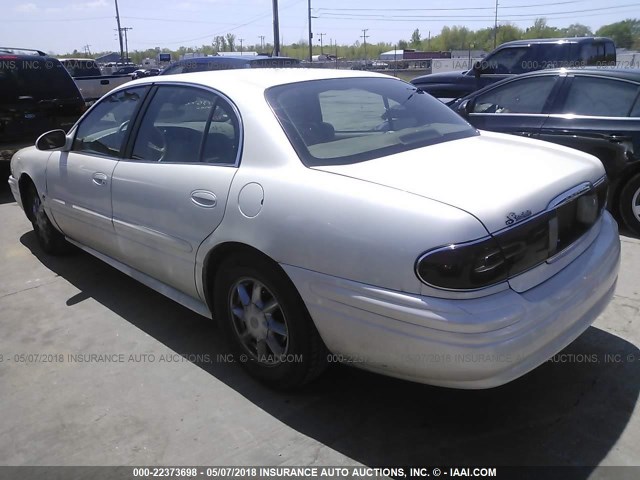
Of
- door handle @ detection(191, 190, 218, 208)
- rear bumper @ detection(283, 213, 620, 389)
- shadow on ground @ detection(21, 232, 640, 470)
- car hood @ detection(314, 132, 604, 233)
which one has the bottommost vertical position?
shadow on ground @ detection(21, 232, 640, 470)

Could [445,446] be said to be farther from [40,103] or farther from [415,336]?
[40,103]

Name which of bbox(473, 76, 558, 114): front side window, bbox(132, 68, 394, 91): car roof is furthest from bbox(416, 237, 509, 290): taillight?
bbox(473, 76, 558, 114): front side window

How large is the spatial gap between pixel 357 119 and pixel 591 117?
321 cm

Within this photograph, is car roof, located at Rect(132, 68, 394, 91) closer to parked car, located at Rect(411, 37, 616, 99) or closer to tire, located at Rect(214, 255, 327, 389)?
tire, located at Rect(214, 255, 327, 389)

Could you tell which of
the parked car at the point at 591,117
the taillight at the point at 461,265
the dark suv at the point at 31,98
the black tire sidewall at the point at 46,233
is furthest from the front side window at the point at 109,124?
the dark suv at the point at 31,98

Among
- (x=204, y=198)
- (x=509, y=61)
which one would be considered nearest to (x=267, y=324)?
(x=204, y=198)

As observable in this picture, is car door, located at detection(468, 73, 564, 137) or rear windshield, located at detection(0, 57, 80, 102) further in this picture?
rear windshield, located at detection(0, 57, 80, 102)

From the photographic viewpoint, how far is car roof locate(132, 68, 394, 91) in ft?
10.0

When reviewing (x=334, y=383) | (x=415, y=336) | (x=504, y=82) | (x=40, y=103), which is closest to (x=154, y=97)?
(x=334, y=383)

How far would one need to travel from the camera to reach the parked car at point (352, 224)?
212cm

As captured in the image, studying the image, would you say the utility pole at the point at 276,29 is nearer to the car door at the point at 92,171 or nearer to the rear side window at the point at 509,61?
the rear side window at the point at 509,61

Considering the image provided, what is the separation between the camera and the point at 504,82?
6105mm

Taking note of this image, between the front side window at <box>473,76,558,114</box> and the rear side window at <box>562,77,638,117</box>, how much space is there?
0.88 feet

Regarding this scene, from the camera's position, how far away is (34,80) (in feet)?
25.6
